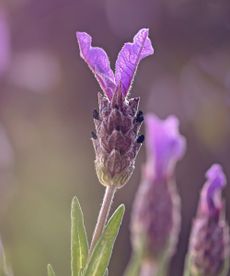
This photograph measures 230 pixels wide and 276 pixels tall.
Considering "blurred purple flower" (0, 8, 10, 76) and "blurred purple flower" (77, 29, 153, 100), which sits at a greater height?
"blurred purple flower" (77, 29, 153, 100)

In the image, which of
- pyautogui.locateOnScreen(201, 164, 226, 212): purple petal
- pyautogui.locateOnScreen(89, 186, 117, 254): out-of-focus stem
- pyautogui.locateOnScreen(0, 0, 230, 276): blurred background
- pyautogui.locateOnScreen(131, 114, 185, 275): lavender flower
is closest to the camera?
pyautogui.locateOnScreen(89, 186, 117, 254): out-of-focus stem

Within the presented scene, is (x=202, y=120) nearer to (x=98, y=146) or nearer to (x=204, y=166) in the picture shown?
(x=204, y=166)

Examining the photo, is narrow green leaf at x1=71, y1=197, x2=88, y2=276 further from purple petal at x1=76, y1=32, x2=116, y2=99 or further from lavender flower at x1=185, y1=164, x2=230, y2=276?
lavender flower at x1=185, y1=164, x2=230, y2=276

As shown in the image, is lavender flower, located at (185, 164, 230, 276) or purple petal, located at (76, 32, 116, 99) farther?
lavender flower, located at (185, 164, 230, 276)

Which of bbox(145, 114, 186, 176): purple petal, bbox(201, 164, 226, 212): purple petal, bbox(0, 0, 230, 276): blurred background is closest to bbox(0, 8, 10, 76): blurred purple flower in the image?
bbox(0, 0, 230, 276): blurred background

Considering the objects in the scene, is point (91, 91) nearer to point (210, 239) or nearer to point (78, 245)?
point (210, 239)

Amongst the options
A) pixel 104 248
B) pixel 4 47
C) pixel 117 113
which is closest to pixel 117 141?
pixel 117 113

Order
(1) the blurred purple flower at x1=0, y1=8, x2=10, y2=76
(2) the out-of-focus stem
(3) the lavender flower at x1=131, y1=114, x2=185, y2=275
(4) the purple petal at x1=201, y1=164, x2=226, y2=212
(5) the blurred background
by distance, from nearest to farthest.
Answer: (2) the out-of-focus stem < (4) the purple petal at x1=201, y1=164, x2=226, y2=212 < (3) the lavender flower at x1=131, y1=114, x2=185, y2=275 < (1) the blurred purple flower at x1=0, y1=8, x2=10, y2=76 < (5) the blurred background

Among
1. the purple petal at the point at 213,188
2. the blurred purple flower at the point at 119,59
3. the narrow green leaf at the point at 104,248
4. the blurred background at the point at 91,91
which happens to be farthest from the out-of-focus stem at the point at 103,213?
the blurred background at the point at 91,91
